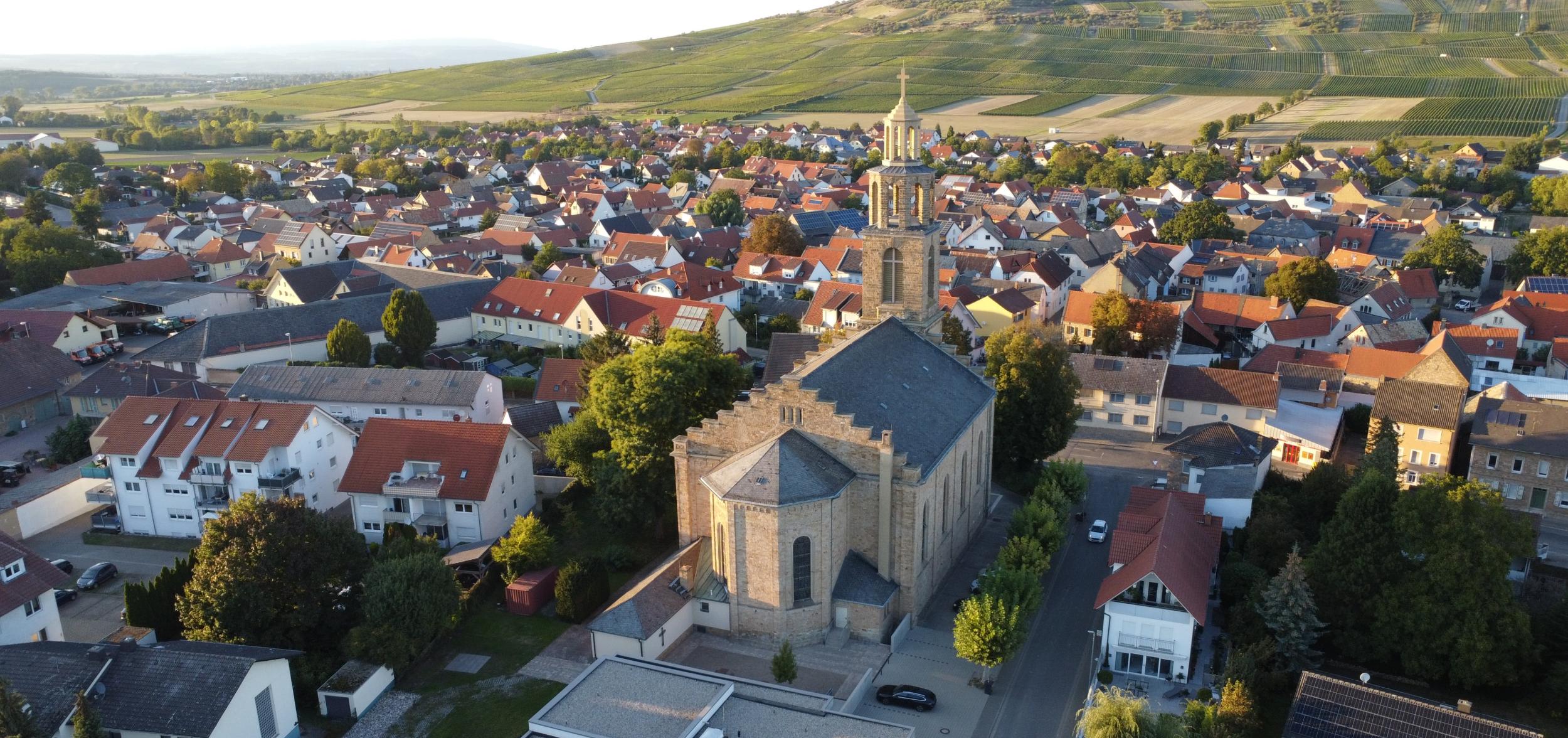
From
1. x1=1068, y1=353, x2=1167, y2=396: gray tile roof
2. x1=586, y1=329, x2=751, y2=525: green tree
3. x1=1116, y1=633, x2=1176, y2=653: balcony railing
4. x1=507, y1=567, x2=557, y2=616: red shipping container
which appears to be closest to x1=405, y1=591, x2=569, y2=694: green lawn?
x1=507, y1=567, x2=557, y2=616: red shipping container

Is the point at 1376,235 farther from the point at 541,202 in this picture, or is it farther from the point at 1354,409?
the point at 541,202

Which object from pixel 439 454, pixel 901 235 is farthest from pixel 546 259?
pixel 901 235

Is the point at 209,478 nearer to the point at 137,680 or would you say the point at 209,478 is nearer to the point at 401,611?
the point at 401,611

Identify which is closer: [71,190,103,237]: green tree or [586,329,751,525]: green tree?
[586,329,751,525]: green tree

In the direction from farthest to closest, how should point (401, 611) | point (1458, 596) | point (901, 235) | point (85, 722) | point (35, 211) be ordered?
point (35, 211), point (901, 235), point (401, 611), point (1458, 596), point (85, 722)

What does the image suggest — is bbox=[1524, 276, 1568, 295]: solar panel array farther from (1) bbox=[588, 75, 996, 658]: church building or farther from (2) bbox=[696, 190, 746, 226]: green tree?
(2) bbox=[696, 190, 746, 226]: green tree

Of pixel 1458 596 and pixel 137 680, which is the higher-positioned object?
pixel 137 680
